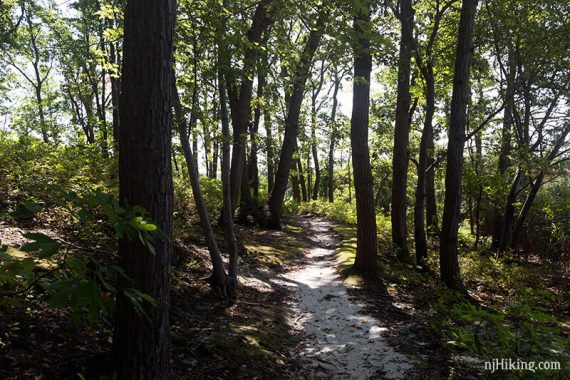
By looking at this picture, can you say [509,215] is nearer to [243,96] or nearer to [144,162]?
[243,96]

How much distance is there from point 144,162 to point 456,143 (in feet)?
22.6

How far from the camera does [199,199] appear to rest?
6066mm

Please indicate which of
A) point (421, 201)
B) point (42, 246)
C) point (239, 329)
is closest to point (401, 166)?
point (421, 201)

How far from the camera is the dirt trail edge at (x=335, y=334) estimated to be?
14.9 feet

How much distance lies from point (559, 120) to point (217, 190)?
12.5 meters

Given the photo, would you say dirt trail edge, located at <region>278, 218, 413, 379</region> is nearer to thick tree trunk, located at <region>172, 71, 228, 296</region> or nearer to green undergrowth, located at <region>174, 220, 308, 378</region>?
green undergrowth, located at <region>174, 220, 308, 378</region>

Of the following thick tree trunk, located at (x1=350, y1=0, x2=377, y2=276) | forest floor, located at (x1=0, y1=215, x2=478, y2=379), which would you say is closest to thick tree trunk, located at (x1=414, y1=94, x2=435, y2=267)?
thick tree trunk, located at (x1=350, y1=0, x2=377, y2=276)

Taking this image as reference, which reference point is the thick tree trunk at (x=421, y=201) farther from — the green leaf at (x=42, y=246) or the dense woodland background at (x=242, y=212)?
the green leaf at (x=42, y=246)

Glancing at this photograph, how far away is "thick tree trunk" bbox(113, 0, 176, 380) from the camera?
2.91m

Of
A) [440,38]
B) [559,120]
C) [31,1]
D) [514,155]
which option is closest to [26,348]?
[440,38]

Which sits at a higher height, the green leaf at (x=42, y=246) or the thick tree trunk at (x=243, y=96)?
the thick tree trunk at (x=243, y=96)

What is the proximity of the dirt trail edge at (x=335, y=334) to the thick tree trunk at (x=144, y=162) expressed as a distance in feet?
7.24

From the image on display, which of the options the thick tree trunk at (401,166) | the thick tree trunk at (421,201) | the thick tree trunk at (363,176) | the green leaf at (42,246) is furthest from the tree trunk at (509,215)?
the green leaf at (42,246)

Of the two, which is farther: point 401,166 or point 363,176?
point 401,166
